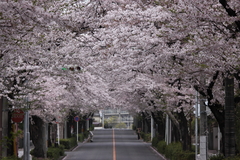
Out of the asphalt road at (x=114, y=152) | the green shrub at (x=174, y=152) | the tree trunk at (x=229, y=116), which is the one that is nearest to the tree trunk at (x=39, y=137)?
the asphalt road at (x=114, y=152)

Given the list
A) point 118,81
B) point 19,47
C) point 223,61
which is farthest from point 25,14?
point 118,81

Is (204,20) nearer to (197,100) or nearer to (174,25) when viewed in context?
(174,25)

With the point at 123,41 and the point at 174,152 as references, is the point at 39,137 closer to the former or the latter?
the point at 174,152

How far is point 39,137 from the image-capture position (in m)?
26.0

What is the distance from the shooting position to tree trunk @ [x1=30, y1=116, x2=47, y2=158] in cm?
2562

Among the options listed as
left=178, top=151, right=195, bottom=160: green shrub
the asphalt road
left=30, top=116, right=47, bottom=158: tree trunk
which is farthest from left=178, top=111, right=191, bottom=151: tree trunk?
left=30, top=116, right=47, bottom=158: tree trunk

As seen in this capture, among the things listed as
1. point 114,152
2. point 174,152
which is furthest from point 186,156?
point 114,152

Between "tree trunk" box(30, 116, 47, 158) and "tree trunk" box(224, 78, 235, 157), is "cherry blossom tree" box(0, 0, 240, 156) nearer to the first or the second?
"tree trunk" box(224, 78, 235, 157)

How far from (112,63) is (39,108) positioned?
437 cm

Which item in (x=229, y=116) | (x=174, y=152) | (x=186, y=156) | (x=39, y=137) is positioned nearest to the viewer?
(x=229, y=116)

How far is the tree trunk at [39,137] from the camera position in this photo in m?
25.6

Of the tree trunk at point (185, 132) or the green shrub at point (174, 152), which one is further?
the tree trunk at point (185, 132)

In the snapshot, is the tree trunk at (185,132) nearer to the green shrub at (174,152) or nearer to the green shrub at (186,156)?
the green shrub at (174,152)

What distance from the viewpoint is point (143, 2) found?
53.4 feet
